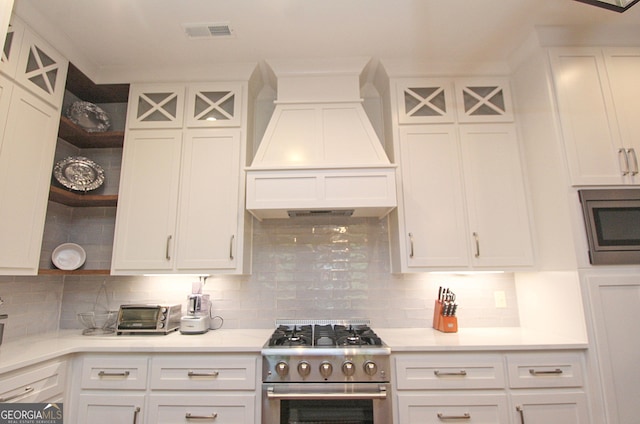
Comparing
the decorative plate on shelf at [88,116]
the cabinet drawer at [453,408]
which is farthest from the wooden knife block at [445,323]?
the decorative plate on shelf at [88,116]

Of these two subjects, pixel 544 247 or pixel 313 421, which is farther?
pixel 544 247

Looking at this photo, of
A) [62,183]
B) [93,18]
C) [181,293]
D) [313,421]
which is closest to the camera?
[313,421]

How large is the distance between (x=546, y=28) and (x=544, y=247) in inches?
58.3

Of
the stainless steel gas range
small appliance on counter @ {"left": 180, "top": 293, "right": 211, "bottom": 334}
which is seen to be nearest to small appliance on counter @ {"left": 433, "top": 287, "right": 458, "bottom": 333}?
the stainless steel gas range

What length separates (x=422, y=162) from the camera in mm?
2334

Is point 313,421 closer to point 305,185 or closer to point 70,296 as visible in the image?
point 305,185

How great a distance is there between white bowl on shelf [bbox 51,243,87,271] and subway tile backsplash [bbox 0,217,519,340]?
0.38ft

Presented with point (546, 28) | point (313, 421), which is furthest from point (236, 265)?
point (546, 28)

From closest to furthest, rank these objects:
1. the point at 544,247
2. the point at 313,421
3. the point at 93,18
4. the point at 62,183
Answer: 1. the point at 313,421
2. the point at 93,18
3. the point at 544,247
4. the point at 62,183

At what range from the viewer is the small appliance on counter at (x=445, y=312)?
2238 mm

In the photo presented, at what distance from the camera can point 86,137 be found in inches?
97.5

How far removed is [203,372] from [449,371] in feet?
4.73

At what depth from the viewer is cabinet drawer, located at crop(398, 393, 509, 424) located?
178cm

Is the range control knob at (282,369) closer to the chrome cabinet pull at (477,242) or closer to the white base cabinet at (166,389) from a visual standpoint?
the white base cabinet at (166,389)
